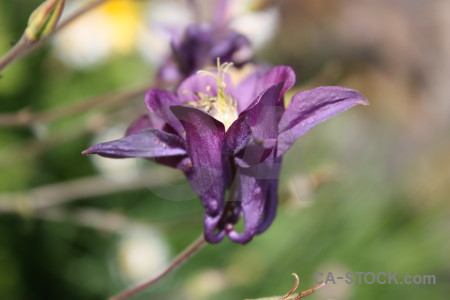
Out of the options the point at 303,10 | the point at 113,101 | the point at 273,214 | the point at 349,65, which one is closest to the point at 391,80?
the point at 349,65

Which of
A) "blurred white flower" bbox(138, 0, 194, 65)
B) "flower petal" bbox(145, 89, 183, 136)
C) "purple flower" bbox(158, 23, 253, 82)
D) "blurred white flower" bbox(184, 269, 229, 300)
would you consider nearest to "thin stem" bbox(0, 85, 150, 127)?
"purple flower" bbox(158, 23, 253, 82)

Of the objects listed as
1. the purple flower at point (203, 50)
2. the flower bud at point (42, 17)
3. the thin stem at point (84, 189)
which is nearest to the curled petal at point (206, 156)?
the flower bud at point (42, 17)

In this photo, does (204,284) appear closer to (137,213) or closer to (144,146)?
(137,213)

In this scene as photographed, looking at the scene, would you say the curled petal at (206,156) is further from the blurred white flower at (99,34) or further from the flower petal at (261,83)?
the blurred white flower at (99,34)

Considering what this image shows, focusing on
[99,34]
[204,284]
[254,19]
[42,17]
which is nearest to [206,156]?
[42,17]

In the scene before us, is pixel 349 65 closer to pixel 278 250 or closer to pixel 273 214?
pixel 278 250
